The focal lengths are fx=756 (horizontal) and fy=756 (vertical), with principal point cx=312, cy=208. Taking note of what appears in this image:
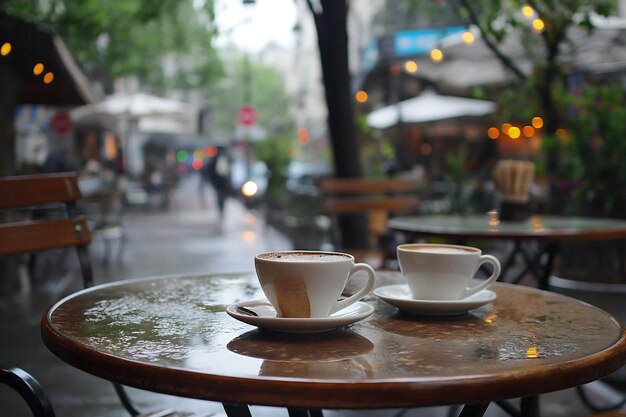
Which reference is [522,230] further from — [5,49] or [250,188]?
[250,188]

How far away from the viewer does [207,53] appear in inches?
1045

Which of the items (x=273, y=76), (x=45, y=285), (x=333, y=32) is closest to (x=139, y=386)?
(x=333, y=32)

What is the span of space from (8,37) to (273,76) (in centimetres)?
6449

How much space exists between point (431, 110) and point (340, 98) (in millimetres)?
8172

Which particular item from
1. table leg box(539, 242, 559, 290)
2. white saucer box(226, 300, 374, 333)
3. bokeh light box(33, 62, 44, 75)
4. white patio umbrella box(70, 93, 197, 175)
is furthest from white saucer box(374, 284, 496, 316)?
white patio umbrella box(70, 93, 197, 175)

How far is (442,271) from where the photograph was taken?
5.68 feet

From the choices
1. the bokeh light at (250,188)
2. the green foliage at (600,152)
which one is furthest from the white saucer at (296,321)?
the bokeh light at (250,188)

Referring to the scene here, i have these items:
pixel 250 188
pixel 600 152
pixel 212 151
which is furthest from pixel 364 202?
pixel 212 151

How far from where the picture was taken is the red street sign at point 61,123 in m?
20.0

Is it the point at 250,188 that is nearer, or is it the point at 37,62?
the point at 37,62

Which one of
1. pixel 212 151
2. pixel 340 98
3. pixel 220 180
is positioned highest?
pixel 340 98

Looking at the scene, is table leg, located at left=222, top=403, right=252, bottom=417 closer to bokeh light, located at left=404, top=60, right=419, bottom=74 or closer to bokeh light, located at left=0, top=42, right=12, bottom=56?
bokeh light, located at left=0, top=42, right=12, bottom=56

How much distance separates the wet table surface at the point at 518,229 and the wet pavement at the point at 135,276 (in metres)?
0.99

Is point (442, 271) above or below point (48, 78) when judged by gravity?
below
